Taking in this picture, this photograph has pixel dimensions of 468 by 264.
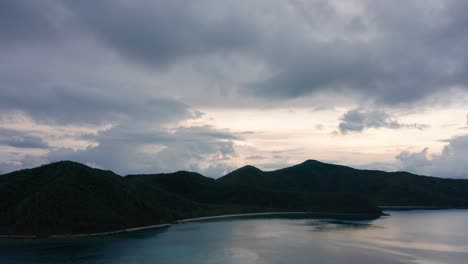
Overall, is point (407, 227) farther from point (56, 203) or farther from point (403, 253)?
point (56, 203)

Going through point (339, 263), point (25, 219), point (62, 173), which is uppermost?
point (62, 173)

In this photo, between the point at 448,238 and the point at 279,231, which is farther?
the point at 279,231

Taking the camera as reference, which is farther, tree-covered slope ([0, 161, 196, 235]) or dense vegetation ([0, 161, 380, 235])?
tree-covered slope ([0, 161, 196, 235])

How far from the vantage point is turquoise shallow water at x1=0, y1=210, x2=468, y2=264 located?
110562mm

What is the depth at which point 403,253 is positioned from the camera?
403 feet

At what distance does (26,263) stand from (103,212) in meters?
67.7

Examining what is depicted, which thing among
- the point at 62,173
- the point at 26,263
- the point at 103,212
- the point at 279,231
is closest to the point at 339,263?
the point at 279,231

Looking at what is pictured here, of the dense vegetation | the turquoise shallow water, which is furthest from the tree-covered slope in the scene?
the turquoise shallow water

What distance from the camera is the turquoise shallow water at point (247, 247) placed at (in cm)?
11056

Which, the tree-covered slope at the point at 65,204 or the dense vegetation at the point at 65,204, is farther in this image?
the tree-covered slope at the point at 65,204

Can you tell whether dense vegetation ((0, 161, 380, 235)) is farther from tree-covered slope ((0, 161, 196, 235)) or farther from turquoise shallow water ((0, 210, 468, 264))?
turquoise shallow water ((0, 210, 468, 264))

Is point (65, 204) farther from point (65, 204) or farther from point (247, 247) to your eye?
point (247, 247)

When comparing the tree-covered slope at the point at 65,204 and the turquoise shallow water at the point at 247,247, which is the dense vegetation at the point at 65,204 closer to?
the tree-covered slope at the point at 65,204

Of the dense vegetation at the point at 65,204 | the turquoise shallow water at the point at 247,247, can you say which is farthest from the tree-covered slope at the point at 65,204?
the turquoise shallow water at the point at 247,247
